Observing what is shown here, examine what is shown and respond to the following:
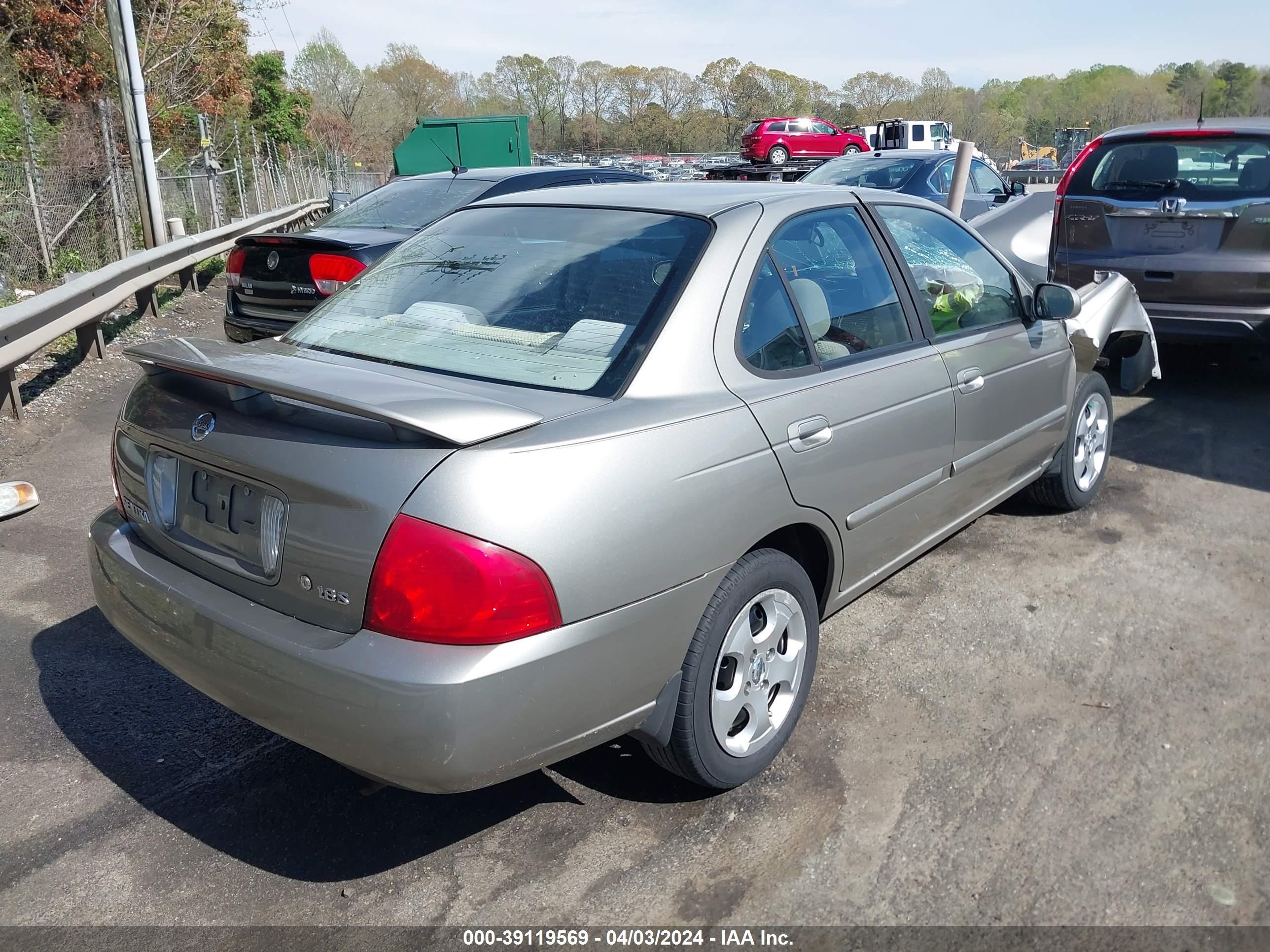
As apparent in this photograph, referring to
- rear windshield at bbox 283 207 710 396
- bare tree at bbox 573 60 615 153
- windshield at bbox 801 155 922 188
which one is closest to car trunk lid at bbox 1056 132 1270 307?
windshield at bbox 801 155 922 188

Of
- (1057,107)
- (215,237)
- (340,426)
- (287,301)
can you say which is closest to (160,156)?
(215,237)

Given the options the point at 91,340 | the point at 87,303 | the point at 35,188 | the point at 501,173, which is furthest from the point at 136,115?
the point at 501,173

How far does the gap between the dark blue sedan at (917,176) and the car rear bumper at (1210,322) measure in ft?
13.0

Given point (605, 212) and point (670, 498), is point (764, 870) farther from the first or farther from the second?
point (605, 212)

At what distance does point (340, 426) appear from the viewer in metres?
2.45

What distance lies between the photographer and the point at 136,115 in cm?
1305

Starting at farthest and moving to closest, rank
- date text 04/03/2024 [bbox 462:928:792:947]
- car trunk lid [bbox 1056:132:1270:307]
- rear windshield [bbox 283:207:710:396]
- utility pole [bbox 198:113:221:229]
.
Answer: utility pole [bbox 198:113:221:229]
car trunk lid [bbox 1056:132:1270:307]
rear windshield [bbox 283:207:710:396]
date text 04/03/2024 [bbox 462:928:792:947]

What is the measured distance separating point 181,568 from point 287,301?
4.92 meters

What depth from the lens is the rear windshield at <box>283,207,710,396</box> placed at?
9.43ft

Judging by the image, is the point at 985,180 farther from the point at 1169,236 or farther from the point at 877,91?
the point at 877,91

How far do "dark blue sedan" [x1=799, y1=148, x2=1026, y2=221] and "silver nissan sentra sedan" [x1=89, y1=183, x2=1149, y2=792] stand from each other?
7.53 meters

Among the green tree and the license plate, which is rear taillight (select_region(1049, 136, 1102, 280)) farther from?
the green tree

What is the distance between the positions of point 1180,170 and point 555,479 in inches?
258

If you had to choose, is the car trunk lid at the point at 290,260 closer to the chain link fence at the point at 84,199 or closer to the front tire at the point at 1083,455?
the chain link fence at the point at 84,199
